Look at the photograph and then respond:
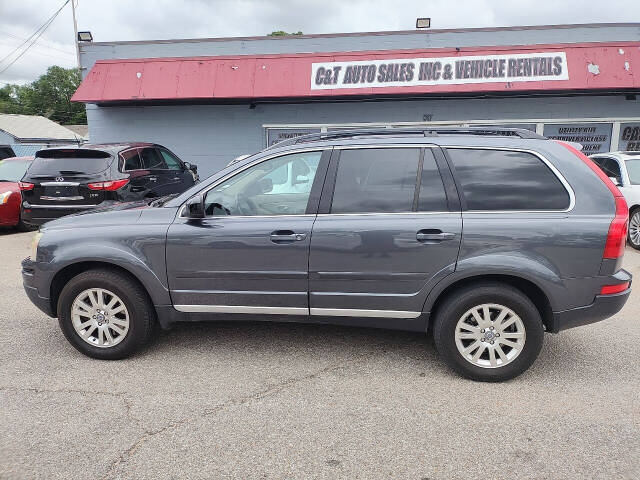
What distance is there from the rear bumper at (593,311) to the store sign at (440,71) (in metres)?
8.66

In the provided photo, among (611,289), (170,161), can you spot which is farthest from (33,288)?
(170,161)

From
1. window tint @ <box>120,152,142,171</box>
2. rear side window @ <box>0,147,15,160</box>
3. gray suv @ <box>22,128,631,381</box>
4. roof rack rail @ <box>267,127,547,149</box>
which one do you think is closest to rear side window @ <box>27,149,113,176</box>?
window tint @ <box>120,152,142,171</box>

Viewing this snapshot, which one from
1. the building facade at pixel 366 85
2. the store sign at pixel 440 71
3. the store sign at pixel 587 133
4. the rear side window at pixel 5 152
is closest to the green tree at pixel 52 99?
the rear side window at pixel 5 152

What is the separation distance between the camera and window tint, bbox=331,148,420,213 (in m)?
3.37

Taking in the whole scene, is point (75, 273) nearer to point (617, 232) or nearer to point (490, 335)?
point (490, 335)

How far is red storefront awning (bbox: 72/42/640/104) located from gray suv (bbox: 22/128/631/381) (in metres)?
7.94

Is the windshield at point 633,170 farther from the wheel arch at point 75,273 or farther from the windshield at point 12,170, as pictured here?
the windshield at point 12,170

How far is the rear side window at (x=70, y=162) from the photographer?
725 centimetres

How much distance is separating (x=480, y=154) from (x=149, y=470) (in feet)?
9.51

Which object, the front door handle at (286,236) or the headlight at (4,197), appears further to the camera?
the headlight at (4,197)

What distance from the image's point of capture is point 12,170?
10.3 meters

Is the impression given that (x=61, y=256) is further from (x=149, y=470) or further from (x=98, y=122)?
(x=98, y=122)

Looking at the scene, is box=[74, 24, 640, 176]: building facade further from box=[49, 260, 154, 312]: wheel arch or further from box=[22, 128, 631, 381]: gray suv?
box=[49, 260, 154, 312]: wheel arch

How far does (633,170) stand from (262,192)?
747 cm
